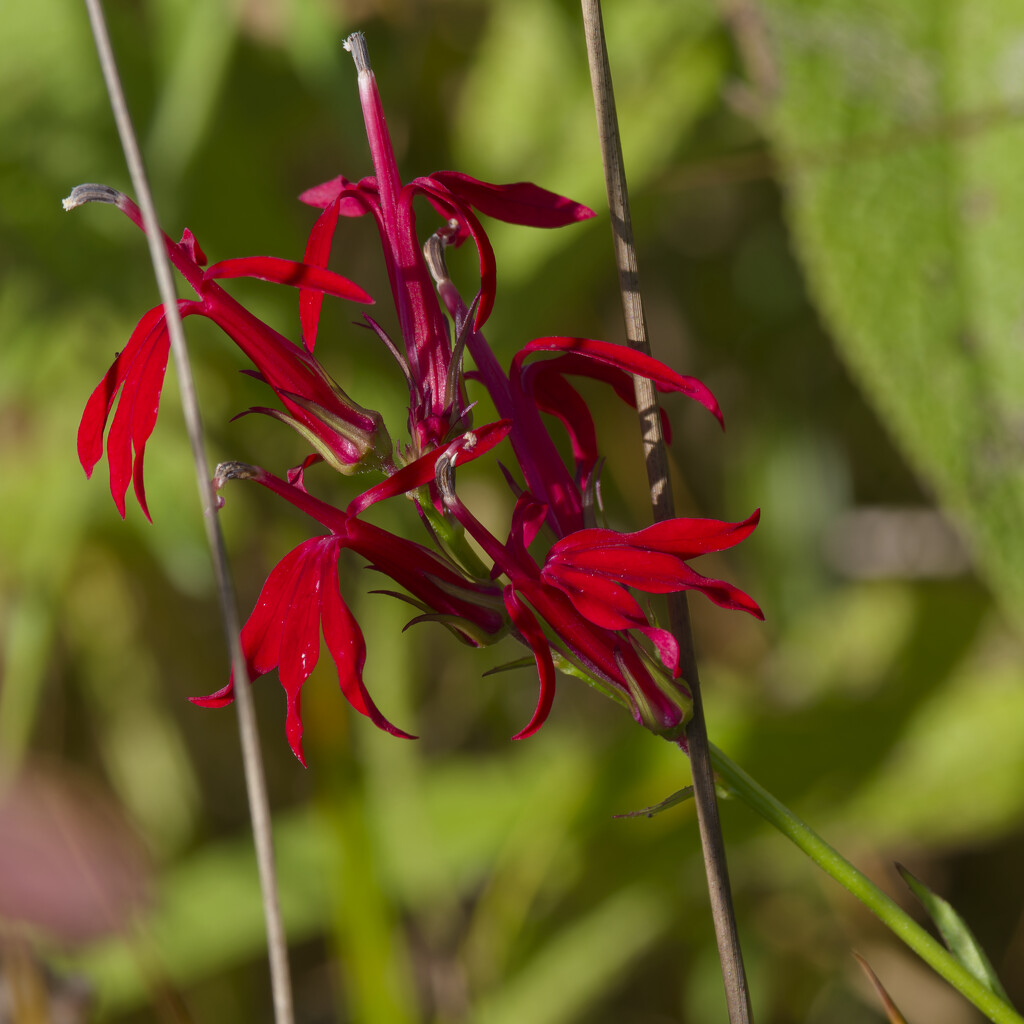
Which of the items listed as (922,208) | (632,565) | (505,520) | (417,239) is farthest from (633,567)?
(505,520)

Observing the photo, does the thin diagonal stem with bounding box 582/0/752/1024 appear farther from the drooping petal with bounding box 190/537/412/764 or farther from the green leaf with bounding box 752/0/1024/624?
the green leaf with bounding box 752/0/1024/624

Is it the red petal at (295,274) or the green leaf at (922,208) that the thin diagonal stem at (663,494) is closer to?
the red petal at (295,274)

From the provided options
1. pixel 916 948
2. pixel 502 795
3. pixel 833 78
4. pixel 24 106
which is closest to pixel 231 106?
pixel 24 106

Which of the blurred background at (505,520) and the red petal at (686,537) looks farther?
the blurred background at (505,520)

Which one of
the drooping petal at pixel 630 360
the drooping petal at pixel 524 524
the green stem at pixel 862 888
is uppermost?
the drooping petal at pixel 630 360

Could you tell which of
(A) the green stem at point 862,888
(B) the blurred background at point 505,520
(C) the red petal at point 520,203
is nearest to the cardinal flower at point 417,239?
(C) the red petal at point 520,203

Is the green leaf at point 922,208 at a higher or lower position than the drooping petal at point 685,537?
higher

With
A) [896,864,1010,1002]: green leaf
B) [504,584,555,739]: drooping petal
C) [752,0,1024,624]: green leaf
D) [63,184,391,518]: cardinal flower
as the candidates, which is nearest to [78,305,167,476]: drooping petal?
[63,184,391,518]: cardinal flower

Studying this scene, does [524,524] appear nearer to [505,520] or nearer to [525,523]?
[525,523]
